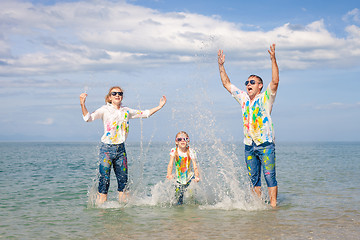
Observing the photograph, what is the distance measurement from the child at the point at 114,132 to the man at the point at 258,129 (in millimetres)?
1892

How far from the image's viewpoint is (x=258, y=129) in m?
6.63

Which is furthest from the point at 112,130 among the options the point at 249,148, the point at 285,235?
the point at 285,235

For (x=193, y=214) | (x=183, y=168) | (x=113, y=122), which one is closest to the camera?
(x=193, y=214)

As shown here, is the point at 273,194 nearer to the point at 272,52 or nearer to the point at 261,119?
→ the point at 261,119

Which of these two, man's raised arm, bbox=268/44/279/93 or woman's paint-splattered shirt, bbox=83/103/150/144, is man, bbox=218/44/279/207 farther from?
woman's paint-splattered shirt, bbox=83/103/150/144

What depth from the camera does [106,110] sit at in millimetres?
7105

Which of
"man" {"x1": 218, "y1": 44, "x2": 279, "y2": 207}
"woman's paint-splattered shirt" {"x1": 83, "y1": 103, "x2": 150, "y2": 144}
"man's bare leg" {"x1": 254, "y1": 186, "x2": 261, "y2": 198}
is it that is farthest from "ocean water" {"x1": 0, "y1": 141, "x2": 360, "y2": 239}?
"woman's paint-splattered shirt" {"x1": 83, "y1": 103, "x2": 150, "y2": 144}

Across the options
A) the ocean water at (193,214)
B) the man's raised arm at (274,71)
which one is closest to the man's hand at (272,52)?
the man's raised arm at (274,71)

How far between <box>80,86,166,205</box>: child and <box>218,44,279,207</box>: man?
1.89 m

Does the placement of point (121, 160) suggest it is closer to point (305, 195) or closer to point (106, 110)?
point (106, 110)

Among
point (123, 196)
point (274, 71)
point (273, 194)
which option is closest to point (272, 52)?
point (274, 71)

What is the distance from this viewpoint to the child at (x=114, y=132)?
23.1ft

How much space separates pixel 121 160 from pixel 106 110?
1.02 m

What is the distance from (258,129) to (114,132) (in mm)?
2708
